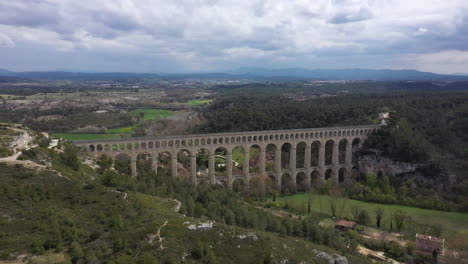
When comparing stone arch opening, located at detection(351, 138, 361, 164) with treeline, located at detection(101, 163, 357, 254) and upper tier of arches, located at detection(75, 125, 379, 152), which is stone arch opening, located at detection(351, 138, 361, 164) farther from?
treeline, located at detection(101, 163, 357, 254)

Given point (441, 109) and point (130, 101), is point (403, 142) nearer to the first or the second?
point (441, 109)

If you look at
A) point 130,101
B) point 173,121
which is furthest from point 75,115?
point 130,101

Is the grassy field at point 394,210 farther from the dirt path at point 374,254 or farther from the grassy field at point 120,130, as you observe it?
the grassy field at point 120,130

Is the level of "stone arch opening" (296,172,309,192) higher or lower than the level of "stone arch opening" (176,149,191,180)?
lower

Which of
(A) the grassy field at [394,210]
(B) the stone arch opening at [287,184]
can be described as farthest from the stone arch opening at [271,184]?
(A) the grassy field at [394,210]

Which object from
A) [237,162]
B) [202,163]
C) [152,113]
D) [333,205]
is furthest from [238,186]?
[152,113]

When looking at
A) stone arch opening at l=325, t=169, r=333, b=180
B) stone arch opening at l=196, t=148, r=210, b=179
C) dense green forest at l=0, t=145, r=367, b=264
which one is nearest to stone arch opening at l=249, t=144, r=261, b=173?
stone arch opening at l=196, t=148, r=210, b=179

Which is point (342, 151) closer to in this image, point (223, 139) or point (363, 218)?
point (363, 218)
